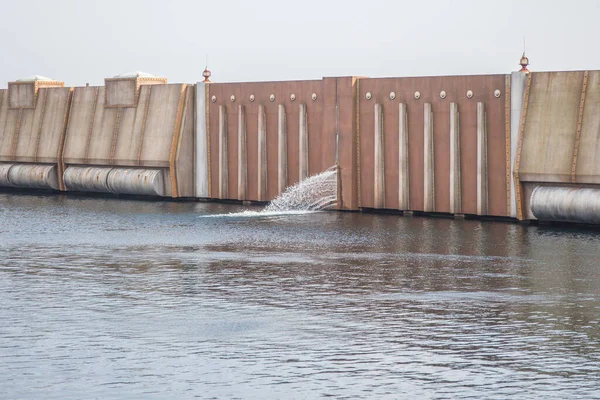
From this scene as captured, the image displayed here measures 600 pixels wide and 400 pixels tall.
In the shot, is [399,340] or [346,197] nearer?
[399,340]

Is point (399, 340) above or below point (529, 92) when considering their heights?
below

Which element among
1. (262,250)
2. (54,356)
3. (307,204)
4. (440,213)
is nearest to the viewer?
(54,356)

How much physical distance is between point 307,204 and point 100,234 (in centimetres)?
1192

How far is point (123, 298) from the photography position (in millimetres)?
22000

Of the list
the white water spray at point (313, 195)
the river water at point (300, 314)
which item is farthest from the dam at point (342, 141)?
the river water at point (300, 314)

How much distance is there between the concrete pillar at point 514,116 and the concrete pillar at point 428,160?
135 inches

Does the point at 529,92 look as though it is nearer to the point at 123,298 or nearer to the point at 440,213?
the point at 440,213

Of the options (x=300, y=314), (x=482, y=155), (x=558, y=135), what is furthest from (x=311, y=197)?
(x=300, y=314)

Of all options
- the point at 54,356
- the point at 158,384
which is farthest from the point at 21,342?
the point at 158,384

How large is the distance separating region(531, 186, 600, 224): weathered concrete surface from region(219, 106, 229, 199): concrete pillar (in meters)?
16.6

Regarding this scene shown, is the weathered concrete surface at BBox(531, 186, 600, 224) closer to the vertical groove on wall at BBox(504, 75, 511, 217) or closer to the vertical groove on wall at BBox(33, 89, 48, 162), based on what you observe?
the vertical groove on wall at BBox(504, 75, 511, 217)

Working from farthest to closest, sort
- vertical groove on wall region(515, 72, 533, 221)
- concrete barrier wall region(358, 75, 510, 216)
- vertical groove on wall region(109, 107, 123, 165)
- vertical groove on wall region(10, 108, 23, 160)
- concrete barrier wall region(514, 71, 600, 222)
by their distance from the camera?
vertical groove on wall region(10, 108, 23, 160) < vertical groove on wall region(109, 107, 123, 165) < concrete barrier wall region(358, 75, 510, 216) < vertical groove on wall region(515, 72, 533, 221) < concrete barrier wall region(514, 71, 600, 222)

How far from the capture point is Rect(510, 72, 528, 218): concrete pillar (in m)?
39.6

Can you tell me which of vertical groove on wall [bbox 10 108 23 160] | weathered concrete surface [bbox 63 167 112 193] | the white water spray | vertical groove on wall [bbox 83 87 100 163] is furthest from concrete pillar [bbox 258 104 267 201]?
vertical groove on wall [bbox 10 108 23 160]
